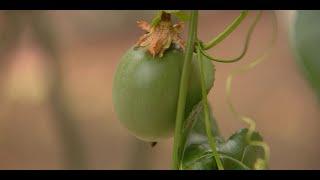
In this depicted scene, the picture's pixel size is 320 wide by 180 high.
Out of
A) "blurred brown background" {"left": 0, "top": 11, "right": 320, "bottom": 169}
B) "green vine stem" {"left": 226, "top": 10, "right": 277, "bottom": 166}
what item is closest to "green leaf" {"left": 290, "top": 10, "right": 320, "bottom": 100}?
"green vine stem" {"left": 226, "top": 10, "right": 277, "bottom": 166}

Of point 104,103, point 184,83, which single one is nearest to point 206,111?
point 184,83

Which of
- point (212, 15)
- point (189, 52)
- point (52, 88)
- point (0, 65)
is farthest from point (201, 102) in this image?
point (212, 15)

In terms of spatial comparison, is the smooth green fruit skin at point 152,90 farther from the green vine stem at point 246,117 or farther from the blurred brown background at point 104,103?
the blurred brown background at point 104,103

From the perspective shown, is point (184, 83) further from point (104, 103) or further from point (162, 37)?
point (104, 103)

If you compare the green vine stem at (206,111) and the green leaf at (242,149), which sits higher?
the green vine stem at (206,111)

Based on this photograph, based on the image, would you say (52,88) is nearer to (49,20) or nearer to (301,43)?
(49,20)

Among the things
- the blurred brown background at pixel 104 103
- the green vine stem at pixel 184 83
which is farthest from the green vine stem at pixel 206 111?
the blurred brown background at pixel 104 103
